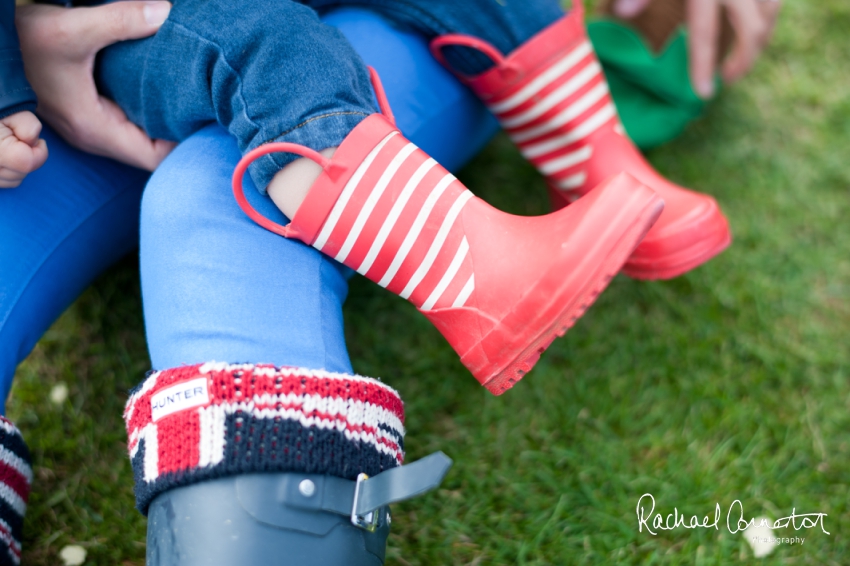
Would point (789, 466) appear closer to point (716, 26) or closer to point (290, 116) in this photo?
point (716, 26)

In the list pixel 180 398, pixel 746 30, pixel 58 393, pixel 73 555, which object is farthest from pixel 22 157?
pixel 746 30

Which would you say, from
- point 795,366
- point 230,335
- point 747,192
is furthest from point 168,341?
point 747,192

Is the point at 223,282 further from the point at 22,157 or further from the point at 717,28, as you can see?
the point at 717,28

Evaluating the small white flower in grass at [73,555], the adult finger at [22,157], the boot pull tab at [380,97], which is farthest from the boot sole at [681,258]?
the small white flower in grass at [73,555]

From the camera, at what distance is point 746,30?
1.45 metres

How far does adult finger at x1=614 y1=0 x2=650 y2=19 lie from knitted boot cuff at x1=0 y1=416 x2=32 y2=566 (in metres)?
1.68

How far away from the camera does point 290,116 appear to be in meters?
0.91

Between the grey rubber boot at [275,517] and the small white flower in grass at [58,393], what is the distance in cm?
64

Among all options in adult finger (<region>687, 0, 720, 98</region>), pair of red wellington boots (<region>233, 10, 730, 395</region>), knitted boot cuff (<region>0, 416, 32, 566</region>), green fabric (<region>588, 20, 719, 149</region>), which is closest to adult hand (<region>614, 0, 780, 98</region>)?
adult finger (<region>687, 0, 720, 98</region>)

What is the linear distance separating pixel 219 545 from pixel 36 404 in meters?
0.81

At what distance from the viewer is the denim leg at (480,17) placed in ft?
3.96

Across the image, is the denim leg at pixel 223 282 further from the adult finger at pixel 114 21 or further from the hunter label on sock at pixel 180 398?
the adult finger at pixel 114 21

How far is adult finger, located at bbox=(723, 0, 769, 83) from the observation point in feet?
4.71

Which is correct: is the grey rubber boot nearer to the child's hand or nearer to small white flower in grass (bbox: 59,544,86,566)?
small white flower in grass (bbox: 59,544,86,566)
